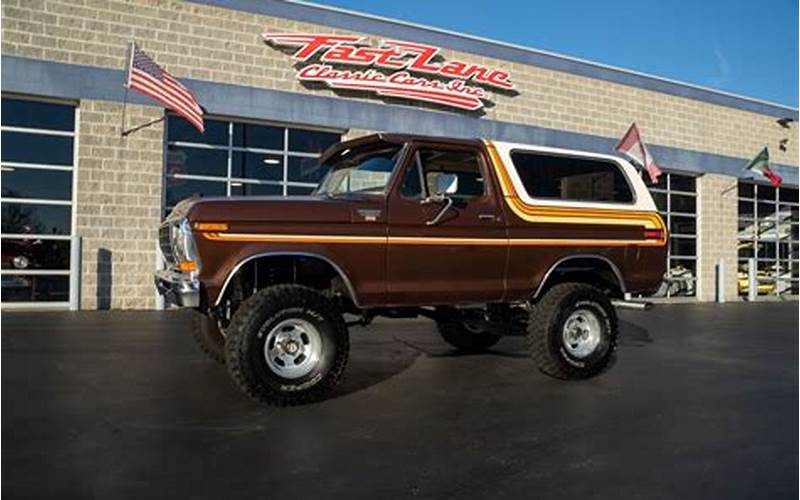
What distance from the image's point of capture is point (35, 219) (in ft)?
47.0

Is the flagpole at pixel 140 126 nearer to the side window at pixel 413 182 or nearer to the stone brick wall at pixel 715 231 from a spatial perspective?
the side window at pixel 413 182

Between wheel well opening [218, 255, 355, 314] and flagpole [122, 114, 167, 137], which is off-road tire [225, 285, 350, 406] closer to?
wheel well opening [218, 255, 355, 314]

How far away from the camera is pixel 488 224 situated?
713 centimetres

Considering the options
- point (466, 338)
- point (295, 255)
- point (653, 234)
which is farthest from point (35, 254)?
point (653, 234)

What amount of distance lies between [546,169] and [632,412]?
2.68 m

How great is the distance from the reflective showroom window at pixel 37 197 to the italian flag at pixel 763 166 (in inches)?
754

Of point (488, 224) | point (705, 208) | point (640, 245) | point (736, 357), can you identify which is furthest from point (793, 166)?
point (488, 224)

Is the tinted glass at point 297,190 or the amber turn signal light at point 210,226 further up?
the tinted glass at point 297,190

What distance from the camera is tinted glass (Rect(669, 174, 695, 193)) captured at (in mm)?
23281

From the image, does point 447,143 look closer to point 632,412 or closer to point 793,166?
point 632,412

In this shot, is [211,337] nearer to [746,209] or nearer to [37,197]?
[37,197]

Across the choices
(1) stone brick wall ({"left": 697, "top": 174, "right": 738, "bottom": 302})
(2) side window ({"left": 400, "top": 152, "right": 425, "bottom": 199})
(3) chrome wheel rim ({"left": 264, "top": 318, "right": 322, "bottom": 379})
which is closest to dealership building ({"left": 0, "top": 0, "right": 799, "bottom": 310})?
(1) stone brick wall ({"left": 697, "top": 174, "right": 738, "bottom": 302})

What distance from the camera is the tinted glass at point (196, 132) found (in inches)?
610

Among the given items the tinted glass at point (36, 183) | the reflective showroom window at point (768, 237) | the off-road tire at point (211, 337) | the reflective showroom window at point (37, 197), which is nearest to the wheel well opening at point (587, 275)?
the off-road tire at point (211, 337)
